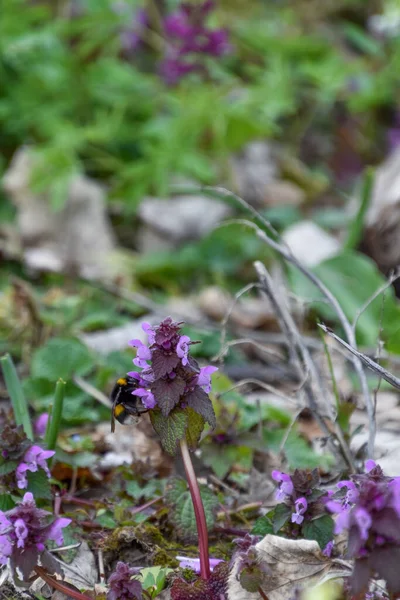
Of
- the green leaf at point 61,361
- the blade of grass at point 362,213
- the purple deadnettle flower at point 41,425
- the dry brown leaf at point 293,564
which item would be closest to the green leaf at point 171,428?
the dry brown leaf at point 293,564

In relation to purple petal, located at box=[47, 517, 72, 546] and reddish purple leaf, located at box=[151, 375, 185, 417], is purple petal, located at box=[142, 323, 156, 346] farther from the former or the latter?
purple petal, located at box=[47, 517, 72, 546]

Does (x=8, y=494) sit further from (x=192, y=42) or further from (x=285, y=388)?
(x=192, y=42)

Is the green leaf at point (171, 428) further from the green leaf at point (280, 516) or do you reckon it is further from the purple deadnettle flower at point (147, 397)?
the green leaf at point (280, 516)

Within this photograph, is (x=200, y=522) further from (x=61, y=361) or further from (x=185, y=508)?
(x=61, y=361)

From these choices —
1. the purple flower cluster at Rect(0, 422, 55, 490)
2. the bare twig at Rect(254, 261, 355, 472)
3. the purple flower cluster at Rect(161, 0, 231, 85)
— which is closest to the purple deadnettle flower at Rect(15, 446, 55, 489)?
the purple flower cluster at Rect(0, 422, 55, 490)

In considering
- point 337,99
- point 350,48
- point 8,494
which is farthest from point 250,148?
point 8,494

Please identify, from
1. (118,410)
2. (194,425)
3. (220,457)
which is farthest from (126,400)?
(220,457)
